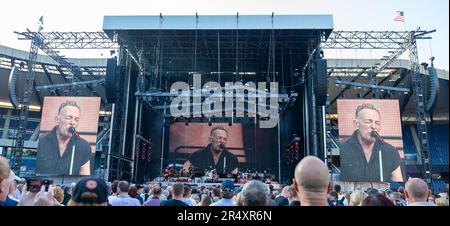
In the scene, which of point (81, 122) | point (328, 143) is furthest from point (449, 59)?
point (81, 122)

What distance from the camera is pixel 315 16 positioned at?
14953 millimetres

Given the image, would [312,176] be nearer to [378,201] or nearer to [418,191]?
[378,201]

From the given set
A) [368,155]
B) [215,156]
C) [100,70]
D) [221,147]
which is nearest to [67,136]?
[100,70]

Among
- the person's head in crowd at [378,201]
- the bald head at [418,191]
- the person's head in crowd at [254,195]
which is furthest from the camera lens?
the bald head at [418,191]

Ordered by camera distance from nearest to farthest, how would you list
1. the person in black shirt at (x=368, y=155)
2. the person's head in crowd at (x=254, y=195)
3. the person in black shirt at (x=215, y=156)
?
the person's head in crowd at (x=254, y=195), the person in black shirt at (x=368, y=155), the person in black shirt at (x=215, y=156)

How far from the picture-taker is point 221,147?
22.4m

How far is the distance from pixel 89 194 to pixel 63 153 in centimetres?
1397

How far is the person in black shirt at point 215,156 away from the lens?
22297 millimetres

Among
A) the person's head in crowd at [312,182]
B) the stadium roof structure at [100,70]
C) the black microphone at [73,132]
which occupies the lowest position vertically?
the person's head in crowd at [312,182]

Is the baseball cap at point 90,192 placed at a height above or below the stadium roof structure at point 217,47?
below

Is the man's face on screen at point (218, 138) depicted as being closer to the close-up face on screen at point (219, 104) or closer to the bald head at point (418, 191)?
the close-up face on screen at point (219, 104)

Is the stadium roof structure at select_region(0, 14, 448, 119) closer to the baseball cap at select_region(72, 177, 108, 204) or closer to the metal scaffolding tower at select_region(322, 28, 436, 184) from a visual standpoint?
the metal scaffolding tower at select_region(322, 28, 436, 184)

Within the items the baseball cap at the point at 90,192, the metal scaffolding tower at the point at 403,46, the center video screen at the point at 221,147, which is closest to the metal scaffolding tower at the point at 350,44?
the metal scaffolding tower at the point at 403,46
